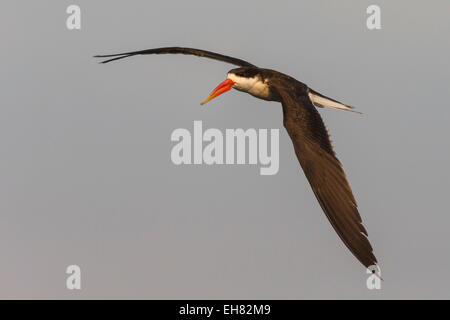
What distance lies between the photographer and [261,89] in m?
14.6

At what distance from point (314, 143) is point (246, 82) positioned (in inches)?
114

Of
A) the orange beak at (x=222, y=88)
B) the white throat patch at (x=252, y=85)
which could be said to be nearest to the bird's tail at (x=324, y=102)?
the white throat patch at (x=252, y=85)

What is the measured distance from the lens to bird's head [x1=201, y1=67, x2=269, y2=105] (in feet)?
Answer: 47.9

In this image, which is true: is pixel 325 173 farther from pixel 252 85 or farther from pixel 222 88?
pixel 222 88

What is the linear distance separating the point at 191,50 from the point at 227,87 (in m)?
2.42

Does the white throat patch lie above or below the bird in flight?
above

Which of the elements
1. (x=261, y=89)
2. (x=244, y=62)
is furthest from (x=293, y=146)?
(x=244, y=62)

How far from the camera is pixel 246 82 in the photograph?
575 inches

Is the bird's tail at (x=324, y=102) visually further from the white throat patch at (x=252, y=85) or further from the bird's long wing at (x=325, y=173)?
the bird's long wing at (x=325, y=173)

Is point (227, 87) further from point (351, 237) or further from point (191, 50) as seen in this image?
point (351, 237)

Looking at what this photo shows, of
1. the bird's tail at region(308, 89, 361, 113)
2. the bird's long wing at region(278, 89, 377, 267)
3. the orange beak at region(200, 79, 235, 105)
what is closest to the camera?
the bird's long wing at region(278, 89, 377, 267)

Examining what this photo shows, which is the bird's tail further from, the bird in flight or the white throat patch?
the white throat patch

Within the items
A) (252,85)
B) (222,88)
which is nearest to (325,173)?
(252,85)

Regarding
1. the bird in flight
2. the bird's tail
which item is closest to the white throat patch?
the bird in flight
